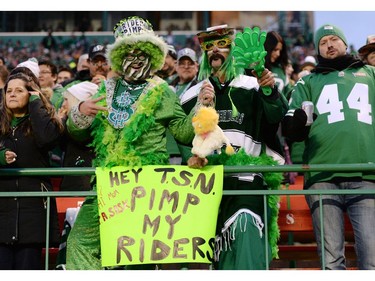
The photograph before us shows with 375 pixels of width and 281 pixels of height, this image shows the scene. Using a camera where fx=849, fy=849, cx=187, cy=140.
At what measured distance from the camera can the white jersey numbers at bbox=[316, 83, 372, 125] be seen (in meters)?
5.62

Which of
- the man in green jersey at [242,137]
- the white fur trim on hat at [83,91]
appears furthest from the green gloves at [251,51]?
the white fur trim on hat at [83,91]

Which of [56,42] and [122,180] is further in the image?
[56,42]

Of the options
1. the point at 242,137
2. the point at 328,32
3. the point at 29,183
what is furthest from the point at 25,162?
the point at 328,32

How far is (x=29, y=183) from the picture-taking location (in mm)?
5406

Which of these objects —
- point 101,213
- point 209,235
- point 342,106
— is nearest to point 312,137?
point 342,106

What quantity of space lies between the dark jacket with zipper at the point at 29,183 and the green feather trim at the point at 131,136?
39 centimetres

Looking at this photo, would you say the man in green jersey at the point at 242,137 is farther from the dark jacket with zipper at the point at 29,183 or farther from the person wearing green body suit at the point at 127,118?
the dark jacket with zipper at the point at 29,183

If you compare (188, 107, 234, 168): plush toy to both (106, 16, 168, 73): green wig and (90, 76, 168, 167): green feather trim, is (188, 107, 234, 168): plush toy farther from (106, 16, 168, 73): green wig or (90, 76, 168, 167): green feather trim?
(106, 16, 168, 73): green wig

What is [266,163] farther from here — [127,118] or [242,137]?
[127,118]

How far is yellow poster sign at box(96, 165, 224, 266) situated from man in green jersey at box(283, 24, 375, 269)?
2.45 feet

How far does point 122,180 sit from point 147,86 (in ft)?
2.05

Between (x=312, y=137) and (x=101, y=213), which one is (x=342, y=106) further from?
(x=101, y=213)

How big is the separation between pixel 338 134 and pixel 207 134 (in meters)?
1.07

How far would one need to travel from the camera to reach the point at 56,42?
29.6 metres
